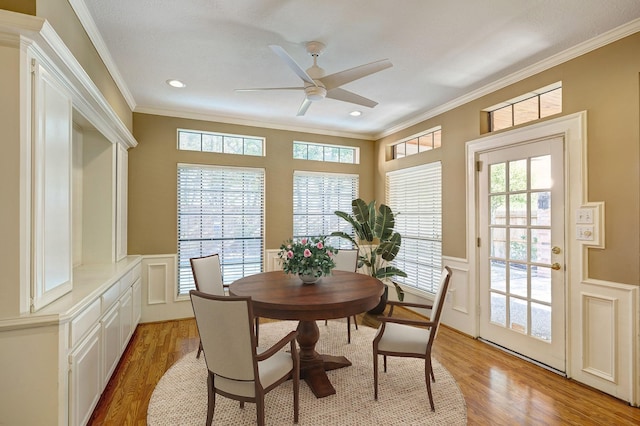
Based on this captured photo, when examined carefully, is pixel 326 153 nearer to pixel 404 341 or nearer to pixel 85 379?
pixel 404 341

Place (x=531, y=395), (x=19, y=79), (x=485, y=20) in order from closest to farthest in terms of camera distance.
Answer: (x=19, y=79), (x=485, y=20), (x=531, y=395)

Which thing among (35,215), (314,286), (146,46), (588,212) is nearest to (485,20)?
(588,212)

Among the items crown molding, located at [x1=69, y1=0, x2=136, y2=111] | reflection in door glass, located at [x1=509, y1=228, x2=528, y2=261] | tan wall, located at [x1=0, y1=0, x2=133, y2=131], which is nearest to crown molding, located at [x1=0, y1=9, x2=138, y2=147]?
tan wall, located at [x1=0, y1=0, x2=133, y2=131]

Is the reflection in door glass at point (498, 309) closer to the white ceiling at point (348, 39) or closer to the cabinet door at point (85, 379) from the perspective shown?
the white ceiling at point (348, 39)

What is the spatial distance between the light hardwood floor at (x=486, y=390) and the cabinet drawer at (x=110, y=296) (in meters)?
0.68

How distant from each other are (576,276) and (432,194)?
200cm

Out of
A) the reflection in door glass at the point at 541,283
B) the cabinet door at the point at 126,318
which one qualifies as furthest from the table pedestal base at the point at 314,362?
the reflection in door glass at the point at 541,283

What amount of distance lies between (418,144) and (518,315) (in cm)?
265

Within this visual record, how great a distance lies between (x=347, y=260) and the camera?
3.97 metres

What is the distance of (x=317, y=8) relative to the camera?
2.12m

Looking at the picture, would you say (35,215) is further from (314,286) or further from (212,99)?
(212,99)

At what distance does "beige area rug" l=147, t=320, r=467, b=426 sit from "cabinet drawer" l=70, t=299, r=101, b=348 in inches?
29.9

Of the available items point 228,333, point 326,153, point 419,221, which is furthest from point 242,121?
point 228,333

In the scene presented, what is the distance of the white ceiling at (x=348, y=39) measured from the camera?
2.12 meters
